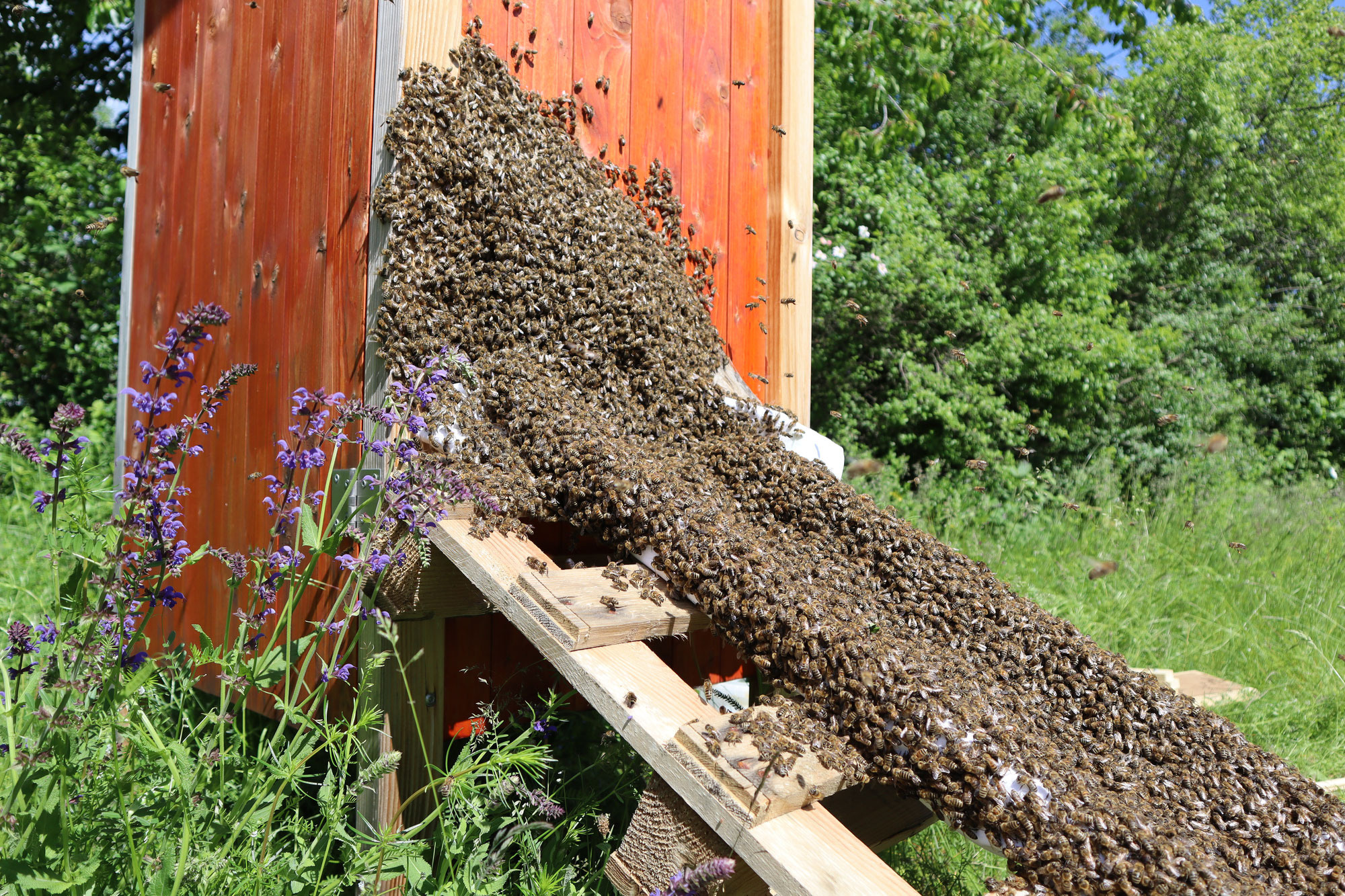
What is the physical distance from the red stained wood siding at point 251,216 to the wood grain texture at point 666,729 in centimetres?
106

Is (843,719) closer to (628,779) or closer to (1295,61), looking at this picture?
(628,779)

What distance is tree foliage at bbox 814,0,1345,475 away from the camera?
31.0 feet

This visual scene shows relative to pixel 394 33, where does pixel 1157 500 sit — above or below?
below

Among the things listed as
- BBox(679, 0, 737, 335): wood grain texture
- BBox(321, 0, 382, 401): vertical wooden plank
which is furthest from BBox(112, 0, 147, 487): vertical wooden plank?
BBox(679, 0, 737, 335): wood grain texture

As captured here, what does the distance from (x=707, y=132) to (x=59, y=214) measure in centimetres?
834

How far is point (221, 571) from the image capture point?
3.79 metres

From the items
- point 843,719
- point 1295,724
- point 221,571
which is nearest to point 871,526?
point 843,719

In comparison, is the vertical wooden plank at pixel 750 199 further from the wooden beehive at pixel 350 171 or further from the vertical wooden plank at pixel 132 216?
the vertical wooden plank at pixel 132 216

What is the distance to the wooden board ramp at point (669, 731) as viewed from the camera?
5.90ft

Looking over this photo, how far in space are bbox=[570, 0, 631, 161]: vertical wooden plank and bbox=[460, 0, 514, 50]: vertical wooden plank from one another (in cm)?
35

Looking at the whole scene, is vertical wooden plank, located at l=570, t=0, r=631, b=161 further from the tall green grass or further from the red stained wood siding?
the tall green grass

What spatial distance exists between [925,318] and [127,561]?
9.04 meters

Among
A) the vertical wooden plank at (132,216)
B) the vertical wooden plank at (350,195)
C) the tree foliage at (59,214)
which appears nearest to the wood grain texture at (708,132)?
the vertical wooden plank at (350,195)

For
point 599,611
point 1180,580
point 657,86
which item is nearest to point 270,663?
point 599,611
